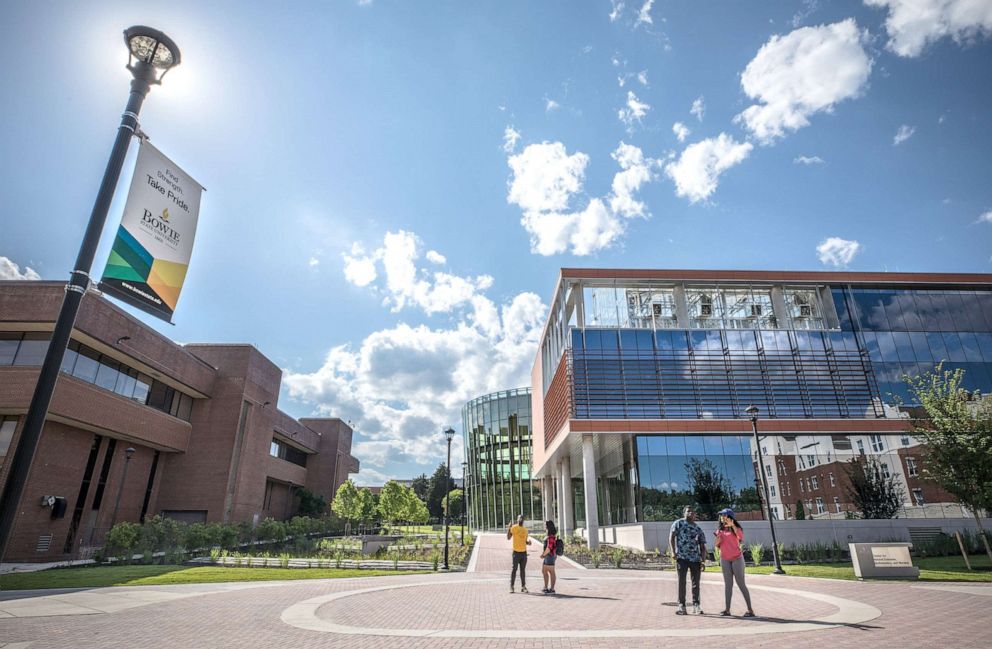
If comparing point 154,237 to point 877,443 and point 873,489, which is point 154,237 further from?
Result: point 877,443

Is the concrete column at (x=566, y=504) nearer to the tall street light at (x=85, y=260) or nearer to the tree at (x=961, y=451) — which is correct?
the tree at (x=961, y=451)

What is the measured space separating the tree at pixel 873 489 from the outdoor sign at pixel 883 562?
14.9m

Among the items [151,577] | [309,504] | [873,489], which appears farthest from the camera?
[309,504]

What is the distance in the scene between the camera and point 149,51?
18.2 feet

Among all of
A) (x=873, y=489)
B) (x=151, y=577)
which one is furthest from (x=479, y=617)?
(x=873, y=489)

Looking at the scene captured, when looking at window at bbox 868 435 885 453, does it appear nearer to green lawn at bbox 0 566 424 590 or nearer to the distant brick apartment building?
green lawn at bbox 0 566 424 590

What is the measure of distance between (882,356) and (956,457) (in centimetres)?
1570

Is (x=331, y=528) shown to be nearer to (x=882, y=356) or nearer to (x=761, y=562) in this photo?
(x=761, y=562)

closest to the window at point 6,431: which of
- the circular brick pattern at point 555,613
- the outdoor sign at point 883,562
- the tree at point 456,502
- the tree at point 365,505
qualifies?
the circular brick pattern at point 555,613

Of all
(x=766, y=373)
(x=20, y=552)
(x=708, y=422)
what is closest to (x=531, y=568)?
(x=708, y=422)

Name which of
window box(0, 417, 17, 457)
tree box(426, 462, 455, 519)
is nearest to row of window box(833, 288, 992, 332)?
window box(0, 417, 17, 457)

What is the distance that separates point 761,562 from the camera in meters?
19.9

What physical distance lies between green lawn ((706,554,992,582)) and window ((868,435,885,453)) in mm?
7661

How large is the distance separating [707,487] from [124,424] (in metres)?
32.5
